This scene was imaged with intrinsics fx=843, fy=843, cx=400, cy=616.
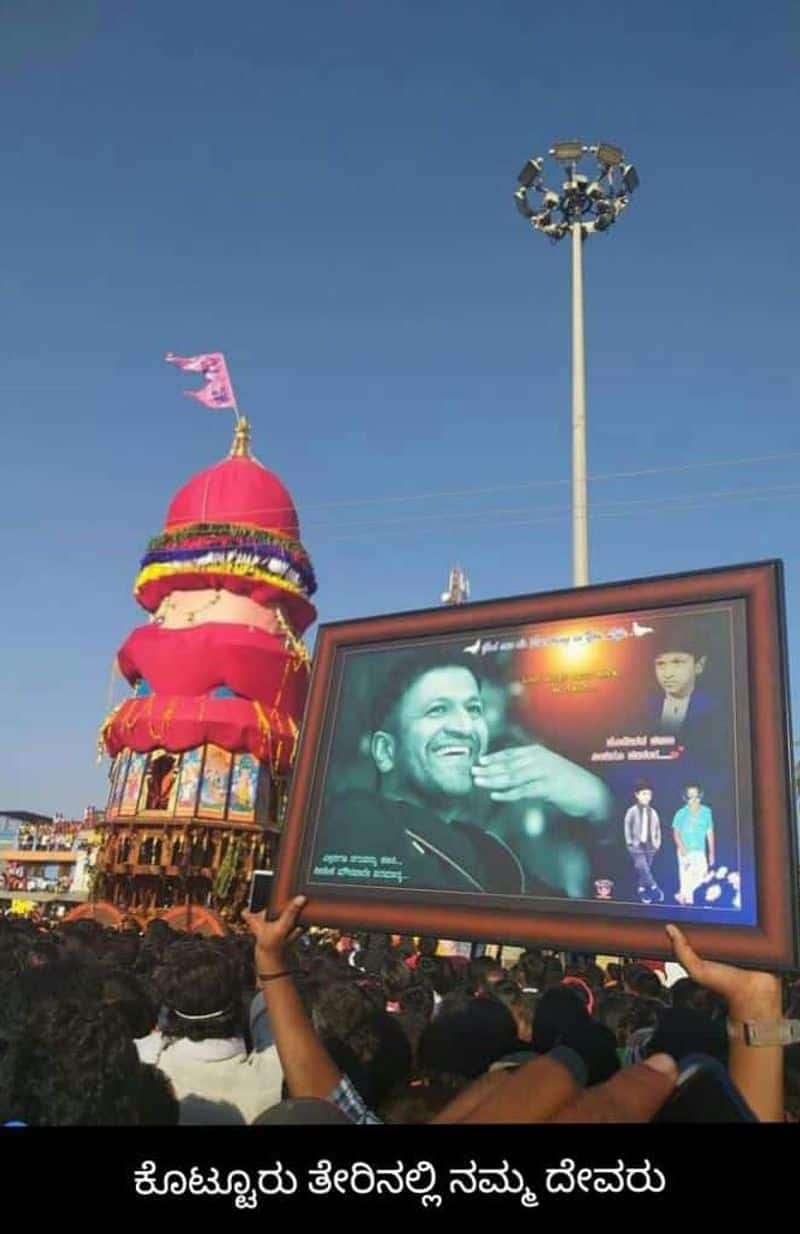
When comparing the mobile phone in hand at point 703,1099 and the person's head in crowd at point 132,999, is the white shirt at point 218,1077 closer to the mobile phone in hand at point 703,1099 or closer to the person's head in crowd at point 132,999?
the person's head in crowd at point 132,999

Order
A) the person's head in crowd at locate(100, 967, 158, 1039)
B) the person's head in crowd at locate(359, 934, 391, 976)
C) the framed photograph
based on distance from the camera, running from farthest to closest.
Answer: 1. the person's head in crowd at locate(359, 934, 391, 976)
2. the person's head in crowd at locate(100, 967, 158, 1039)
3. the framed photograph

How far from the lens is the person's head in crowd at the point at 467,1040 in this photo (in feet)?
11.7

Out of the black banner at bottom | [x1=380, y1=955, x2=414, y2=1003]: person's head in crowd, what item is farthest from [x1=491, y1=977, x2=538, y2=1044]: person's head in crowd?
the black banner at bottom

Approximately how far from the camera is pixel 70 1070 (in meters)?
2.54

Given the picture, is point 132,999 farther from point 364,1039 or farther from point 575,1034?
point 575,1034

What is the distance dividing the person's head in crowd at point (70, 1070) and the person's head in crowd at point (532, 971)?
5149 mm

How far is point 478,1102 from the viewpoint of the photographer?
1794mm

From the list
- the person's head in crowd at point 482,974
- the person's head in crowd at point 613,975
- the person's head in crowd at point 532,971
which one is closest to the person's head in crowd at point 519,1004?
Answer: the person's head in crowd at point 482,974

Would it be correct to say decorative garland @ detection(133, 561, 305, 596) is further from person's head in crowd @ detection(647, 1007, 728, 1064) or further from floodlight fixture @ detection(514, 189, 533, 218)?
person's head in crowd @ detection(647, 1007, 728, 1064)

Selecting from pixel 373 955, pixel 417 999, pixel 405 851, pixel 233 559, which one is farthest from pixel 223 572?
pixel 405 851

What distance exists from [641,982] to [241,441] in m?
27.5

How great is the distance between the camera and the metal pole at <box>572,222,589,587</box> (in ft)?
36.8

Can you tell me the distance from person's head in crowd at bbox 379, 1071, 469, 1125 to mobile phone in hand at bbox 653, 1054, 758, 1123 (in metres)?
1.10

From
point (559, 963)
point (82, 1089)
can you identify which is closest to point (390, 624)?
point (82, 1089)
